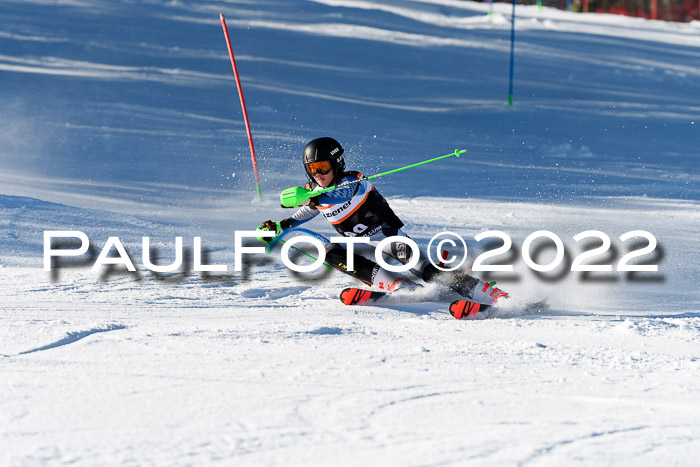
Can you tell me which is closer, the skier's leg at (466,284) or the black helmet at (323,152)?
the skier's leg at (466,284)

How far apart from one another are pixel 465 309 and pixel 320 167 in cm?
123

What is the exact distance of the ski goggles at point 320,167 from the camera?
213 inches

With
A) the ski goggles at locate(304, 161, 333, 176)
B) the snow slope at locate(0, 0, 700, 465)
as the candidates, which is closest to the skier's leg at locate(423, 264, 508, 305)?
the snow slope at locate(0, 0, 700, 465)

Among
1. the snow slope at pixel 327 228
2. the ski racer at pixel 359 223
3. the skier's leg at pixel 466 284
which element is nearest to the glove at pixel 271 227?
the ski racer at pixel 359 223

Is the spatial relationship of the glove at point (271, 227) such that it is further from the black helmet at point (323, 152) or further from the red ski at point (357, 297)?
the red ski at point (357, 297)

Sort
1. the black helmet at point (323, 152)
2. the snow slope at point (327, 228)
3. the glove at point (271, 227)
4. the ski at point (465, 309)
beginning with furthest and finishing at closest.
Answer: the glove at point (271, 227)
the black helmet at point (323, 152)
the ski at point (465, 309)
the snow slope at point (327, 228)

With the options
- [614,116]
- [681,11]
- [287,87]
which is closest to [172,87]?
[287,87]

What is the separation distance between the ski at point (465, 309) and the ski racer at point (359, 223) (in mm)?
261

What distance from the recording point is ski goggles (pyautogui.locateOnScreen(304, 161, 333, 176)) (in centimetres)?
540

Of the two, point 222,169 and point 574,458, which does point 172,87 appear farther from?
point 574,458

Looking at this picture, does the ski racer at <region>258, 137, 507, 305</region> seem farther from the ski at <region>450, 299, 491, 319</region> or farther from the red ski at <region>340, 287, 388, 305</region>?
the ski at <region>450, 299, 491, 319</region>

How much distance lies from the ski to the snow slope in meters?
0.08

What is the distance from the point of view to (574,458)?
9.35 feet

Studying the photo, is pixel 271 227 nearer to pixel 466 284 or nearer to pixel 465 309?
pixel 466 284
